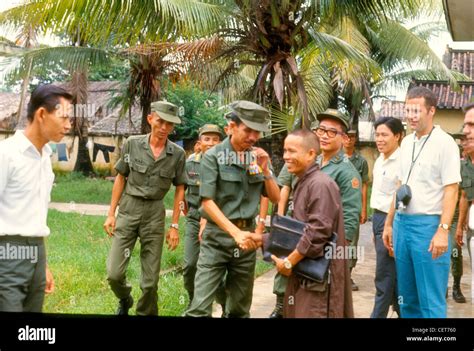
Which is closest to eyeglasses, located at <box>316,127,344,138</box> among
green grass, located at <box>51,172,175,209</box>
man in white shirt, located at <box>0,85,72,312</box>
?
man in white shirt, located at <box>0,85,72,312</box>

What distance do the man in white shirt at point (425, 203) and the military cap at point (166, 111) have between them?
4.80 ft

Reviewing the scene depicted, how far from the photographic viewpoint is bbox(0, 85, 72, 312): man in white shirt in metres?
3.13

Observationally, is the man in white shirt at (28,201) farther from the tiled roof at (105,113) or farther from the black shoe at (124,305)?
the tiled roof at (105,113)

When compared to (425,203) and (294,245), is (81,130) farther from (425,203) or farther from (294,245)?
(294,245)

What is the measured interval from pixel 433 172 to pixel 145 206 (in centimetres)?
183

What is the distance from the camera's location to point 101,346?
166 inches

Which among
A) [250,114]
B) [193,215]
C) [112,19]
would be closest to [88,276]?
[193,215]

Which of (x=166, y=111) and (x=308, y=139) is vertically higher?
(x=166, y=111)

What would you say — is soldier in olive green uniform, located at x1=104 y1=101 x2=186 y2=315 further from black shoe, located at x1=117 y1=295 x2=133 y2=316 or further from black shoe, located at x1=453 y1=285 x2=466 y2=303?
black shoe, located at x1=453 y1=285 x2=466 y2=303

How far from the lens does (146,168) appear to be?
4.55 meters

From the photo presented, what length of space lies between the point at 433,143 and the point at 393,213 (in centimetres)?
52

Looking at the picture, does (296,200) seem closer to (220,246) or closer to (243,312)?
(220,246)

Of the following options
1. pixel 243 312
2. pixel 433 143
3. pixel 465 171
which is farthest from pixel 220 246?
pixel 465 171

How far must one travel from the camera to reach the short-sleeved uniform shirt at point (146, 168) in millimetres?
4559
